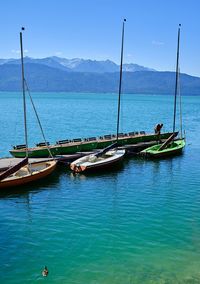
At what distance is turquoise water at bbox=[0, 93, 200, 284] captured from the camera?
20.7m

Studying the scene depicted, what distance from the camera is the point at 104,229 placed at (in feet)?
86.8

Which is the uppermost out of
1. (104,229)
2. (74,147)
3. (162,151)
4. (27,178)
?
(74,147)

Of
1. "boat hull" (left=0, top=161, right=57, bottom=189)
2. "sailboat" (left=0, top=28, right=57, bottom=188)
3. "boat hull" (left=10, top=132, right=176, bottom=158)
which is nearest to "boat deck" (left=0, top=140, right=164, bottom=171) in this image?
"boat hull" (left=10, top=132, right=176, bottom=158)

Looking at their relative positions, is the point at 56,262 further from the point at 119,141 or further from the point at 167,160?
the point at 119,141

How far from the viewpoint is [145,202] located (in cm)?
3219

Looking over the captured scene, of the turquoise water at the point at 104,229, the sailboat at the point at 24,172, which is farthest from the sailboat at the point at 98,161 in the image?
the sailboat at the point at 24,172

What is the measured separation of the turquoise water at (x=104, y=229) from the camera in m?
20.7

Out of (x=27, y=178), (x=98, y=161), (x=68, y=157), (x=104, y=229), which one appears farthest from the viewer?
(x=68, y=157)

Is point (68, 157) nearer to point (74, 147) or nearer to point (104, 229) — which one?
point (74, 147)

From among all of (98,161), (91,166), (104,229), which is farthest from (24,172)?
(104,229)

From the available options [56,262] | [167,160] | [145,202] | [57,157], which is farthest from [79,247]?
[167,160]

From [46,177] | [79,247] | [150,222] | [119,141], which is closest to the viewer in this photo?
[79,247]

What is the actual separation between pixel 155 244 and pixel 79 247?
4.75 meters

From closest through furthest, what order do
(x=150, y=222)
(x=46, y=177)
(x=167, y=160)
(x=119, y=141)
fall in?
(x=150, y=222) < (x=46, y=177) < (x=167, y=160) < (x=119, y=141)
